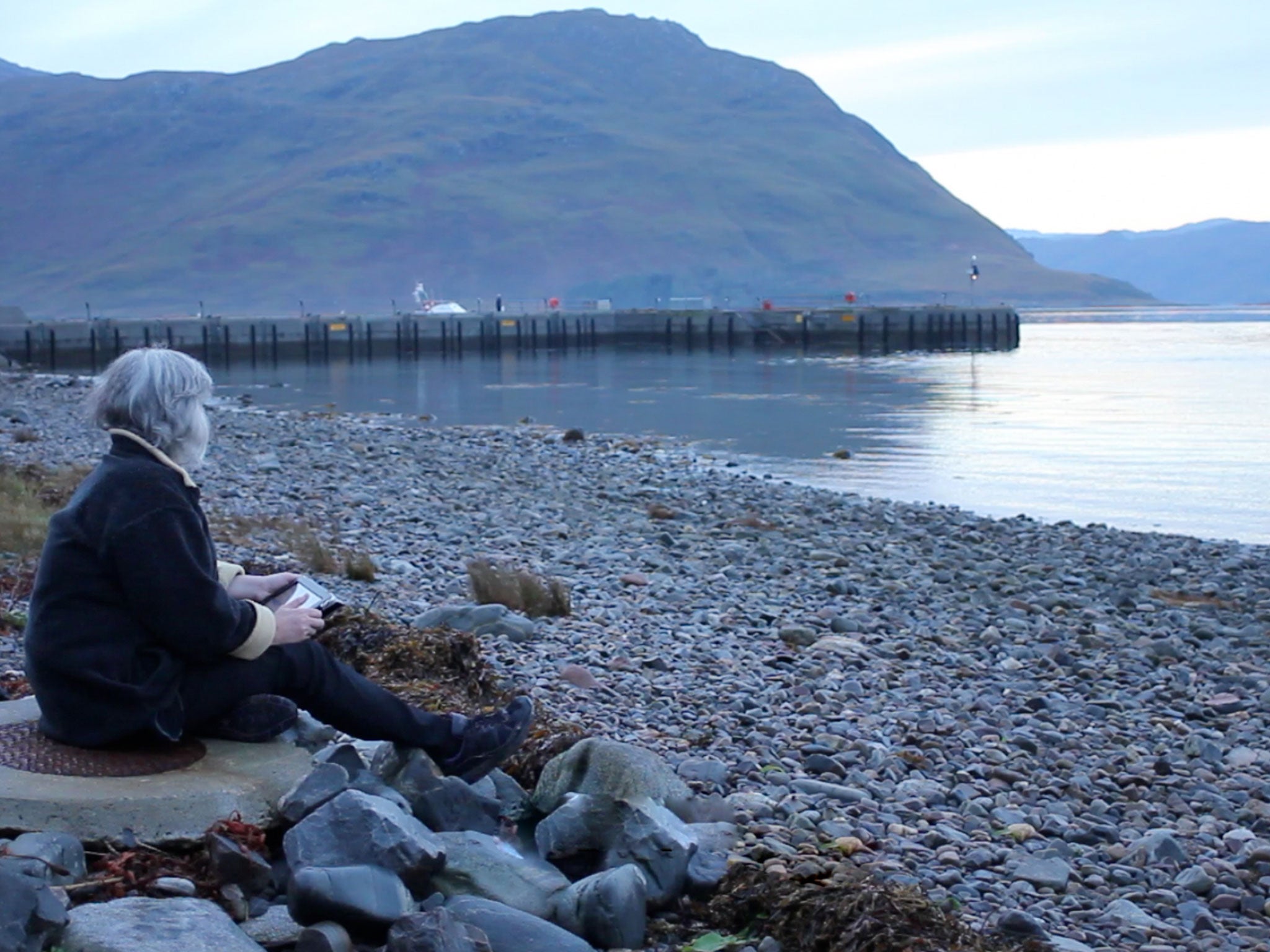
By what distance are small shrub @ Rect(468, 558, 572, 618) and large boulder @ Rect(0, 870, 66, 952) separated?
501 centimetres

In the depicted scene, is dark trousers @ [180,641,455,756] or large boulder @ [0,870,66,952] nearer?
large boulder @ [0,870,66,952]

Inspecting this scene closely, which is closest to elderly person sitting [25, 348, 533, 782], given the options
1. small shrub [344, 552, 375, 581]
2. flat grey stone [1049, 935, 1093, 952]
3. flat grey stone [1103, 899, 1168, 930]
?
flat grey stone [1049, 935, 1093, 952]

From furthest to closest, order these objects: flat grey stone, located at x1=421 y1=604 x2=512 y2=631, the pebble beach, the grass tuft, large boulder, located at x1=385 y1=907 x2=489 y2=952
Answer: the grass tuft → flat grey stone, located at x1=421 y1=604 x2=512 y2=631 → the pebble beach → large boulder, located at x1=385 y1=907 x2=489 y2=952

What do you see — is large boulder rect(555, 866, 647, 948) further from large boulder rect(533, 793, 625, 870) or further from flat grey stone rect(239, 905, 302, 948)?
flat grey stone rect(239, 905, 302, 948)

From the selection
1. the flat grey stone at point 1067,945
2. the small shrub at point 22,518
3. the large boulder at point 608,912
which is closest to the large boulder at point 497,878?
the large boulder at point 608,912

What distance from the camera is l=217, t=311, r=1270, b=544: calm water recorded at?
61.6ft

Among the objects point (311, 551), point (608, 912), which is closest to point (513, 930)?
point (608, 912)

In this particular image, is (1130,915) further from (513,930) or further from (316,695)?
(316,695)

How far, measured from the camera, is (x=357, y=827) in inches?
149

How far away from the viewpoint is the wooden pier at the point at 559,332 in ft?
193

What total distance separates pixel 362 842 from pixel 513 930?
448mm

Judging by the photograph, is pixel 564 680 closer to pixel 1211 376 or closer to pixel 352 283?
pixel 1211 376

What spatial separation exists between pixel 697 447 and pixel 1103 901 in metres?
20.0

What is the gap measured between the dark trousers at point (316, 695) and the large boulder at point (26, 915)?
3.55 feet
